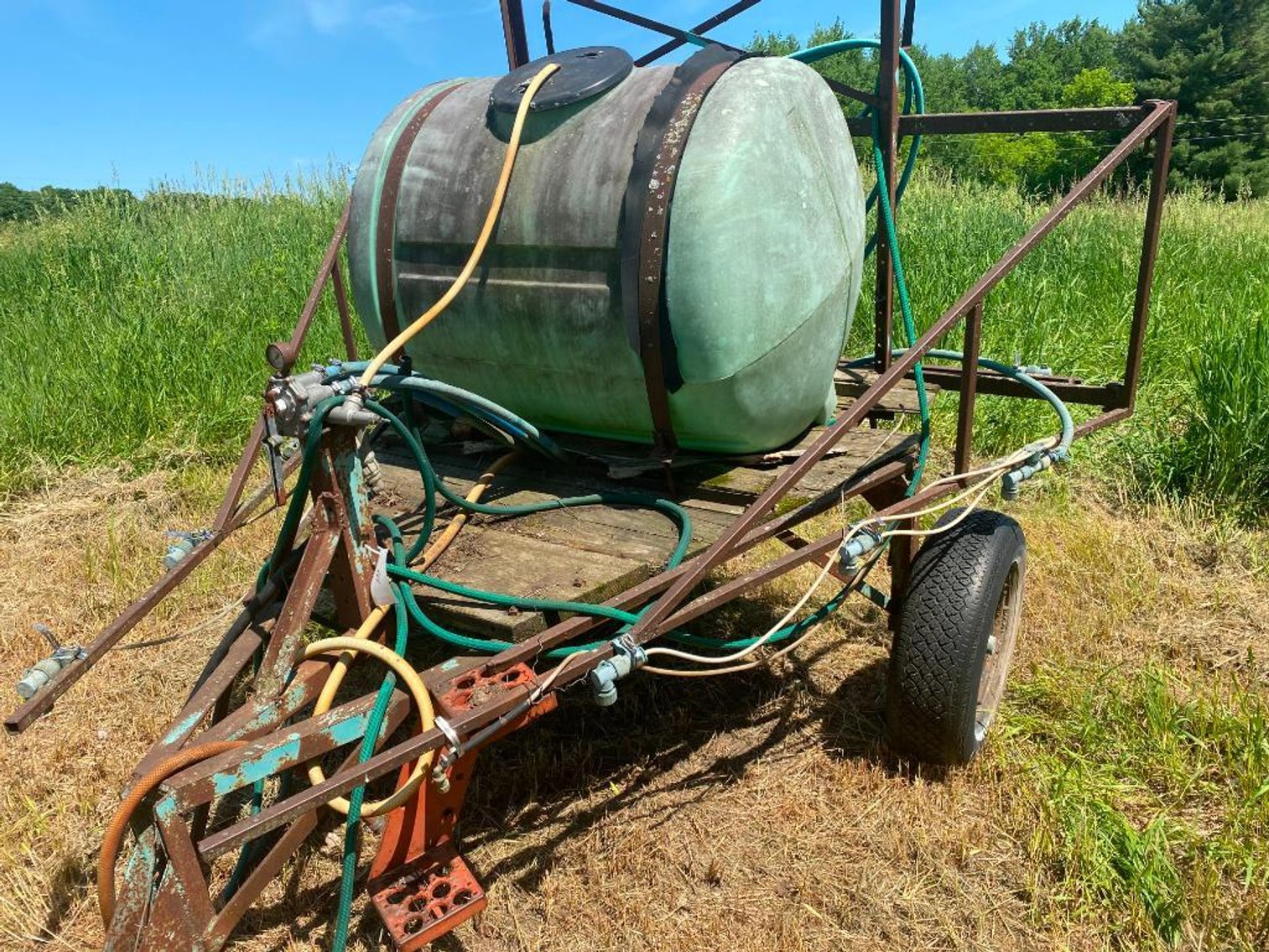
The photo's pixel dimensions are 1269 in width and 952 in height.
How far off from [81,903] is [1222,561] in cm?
451

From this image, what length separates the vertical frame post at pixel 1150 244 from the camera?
10.0ft

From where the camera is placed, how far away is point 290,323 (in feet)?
22.4

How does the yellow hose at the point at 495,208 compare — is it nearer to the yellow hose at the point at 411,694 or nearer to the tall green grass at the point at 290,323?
the yellow hose at the point at 411,694

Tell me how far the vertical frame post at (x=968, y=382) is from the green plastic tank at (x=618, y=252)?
1.29ft

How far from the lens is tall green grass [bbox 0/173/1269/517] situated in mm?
4922

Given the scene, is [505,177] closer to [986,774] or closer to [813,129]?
[813,129]

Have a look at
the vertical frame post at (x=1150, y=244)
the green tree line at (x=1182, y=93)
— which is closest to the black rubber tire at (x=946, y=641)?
the vertical frame post at (x=1150, y=244)

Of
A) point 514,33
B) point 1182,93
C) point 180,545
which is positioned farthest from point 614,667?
point 1182,93

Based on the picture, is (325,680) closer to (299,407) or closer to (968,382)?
(299,407)

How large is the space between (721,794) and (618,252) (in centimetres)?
170

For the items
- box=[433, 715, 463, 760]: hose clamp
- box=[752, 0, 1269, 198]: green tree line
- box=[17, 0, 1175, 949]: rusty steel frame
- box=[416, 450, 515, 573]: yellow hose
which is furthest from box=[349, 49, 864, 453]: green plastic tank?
box=[752, 0, 1269, 198]: green tree line

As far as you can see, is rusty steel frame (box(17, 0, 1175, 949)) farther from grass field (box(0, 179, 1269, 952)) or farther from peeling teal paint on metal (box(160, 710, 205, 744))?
grass field (box(0, 179, 1269, 952))

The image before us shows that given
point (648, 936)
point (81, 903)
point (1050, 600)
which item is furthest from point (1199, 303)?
point (81, 903)

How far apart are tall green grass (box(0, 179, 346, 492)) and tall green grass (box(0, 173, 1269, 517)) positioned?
15 millimetres
